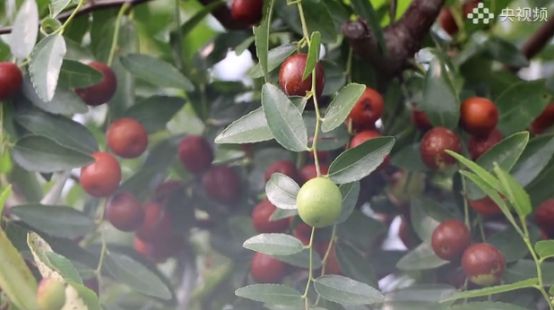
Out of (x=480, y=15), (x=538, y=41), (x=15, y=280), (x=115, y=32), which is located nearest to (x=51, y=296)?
(x=15, y=280)

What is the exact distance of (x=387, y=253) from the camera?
86cm

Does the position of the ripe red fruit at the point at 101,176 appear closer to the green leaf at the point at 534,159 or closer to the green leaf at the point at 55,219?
the green leaf at the point at 55,219

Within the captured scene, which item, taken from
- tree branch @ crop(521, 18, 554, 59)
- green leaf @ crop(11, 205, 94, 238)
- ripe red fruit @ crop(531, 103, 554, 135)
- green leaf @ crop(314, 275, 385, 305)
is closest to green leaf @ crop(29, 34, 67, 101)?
green leaf @ crop(11, 205, 94, 238)

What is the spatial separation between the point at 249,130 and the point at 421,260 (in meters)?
0.21

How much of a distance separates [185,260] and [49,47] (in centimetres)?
35

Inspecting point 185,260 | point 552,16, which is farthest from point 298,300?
point 552,16

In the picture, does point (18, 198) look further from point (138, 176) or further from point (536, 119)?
point (536, 119)

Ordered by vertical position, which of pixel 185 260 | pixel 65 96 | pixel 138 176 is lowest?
pixel 185 260

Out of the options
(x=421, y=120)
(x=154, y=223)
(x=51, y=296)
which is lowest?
(x=154, y=223)

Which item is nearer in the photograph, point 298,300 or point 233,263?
point 298,300

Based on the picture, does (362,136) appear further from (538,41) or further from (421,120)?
(538,41)

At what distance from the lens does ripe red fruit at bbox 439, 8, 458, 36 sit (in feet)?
3.27

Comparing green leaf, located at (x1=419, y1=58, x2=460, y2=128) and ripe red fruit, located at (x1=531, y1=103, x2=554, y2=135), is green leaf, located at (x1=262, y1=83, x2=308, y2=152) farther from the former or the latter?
ripe red fruit, located at (x1=531, y1=103, x2=554, y2=135)

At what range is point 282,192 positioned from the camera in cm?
61
